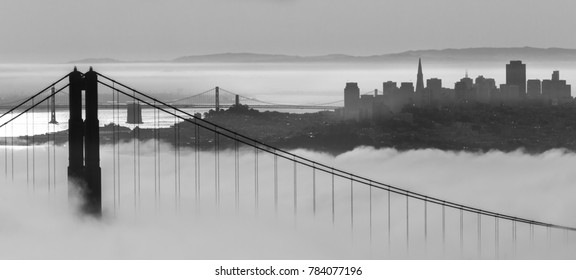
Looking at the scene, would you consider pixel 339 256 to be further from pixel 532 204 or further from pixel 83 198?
pixel 532 204

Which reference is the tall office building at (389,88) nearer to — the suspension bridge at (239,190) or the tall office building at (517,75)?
the tall office building at (517,75)

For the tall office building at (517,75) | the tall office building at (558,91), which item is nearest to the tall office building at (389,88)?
the tall office building at (517,75)

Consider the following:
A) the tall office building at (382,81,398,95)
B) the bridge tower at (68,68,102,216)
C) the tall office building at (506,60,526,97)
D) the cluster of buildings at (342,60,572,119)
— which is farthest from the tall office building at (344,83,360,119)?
the bridge tower at (68,68,102,216)

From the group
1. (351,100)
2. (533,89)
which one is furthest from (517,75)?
(351,100)

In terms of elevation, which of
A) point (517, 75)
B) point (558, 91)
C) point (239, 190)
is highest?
point (517, 75)

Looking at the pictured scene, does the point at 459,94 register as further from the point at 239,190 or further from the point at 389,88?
the point at 239,190

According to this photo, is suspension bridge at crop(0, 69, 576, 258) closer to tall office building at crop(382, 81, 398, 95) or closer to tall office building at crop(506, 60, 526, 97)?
tall office building at crop(382, 81, 398, 95)

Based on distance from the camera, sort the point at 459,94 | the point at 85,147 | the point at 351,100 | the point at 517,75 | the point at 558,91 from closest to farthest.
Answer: the point at 85,147, the point at 351,100, the point at 558,91, the point at 517,75, the point at 459,94
